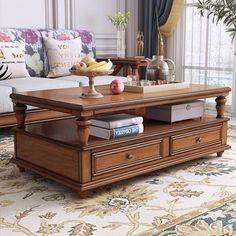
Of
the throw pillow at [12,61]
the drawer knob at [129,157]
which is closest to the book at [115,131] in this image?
the drawer knob at [129,157]

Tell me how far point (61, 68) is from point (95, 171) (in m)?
1.85

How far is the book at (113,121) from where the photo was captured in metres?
2.11

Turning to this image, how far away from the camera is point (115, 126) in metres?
2.12

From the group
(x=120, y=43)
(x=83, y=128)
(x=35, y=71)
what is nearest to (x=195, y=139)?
(x=83, y=128)

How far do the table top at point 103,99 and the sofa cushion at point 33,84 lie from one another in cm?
65

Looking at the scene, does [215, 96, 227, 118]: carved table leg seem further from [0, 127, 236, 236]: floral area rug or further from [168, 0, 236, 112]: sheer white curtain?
[168, 0, 236, 112]: sheer white curtain

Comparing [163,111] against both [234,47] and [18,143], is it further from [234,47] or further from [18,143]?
[234,47]

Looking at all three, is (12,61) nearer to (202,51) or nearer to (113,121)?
(113,121)

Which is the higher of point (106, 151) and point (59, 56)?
point (59, 56)

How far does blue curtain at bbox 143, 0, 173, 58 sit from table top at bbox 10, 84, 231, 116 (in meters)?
2.17

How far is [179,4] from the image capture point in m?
4.45

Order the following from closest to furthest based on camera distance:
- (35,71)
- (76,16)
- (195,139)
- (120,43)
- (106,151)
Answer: (106,151), (195,139), (35,71), (76,16), (120,43)

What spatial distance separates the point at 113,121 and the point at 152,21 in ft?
9.08

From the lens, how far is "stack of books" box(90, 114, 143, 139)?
2107 mm
